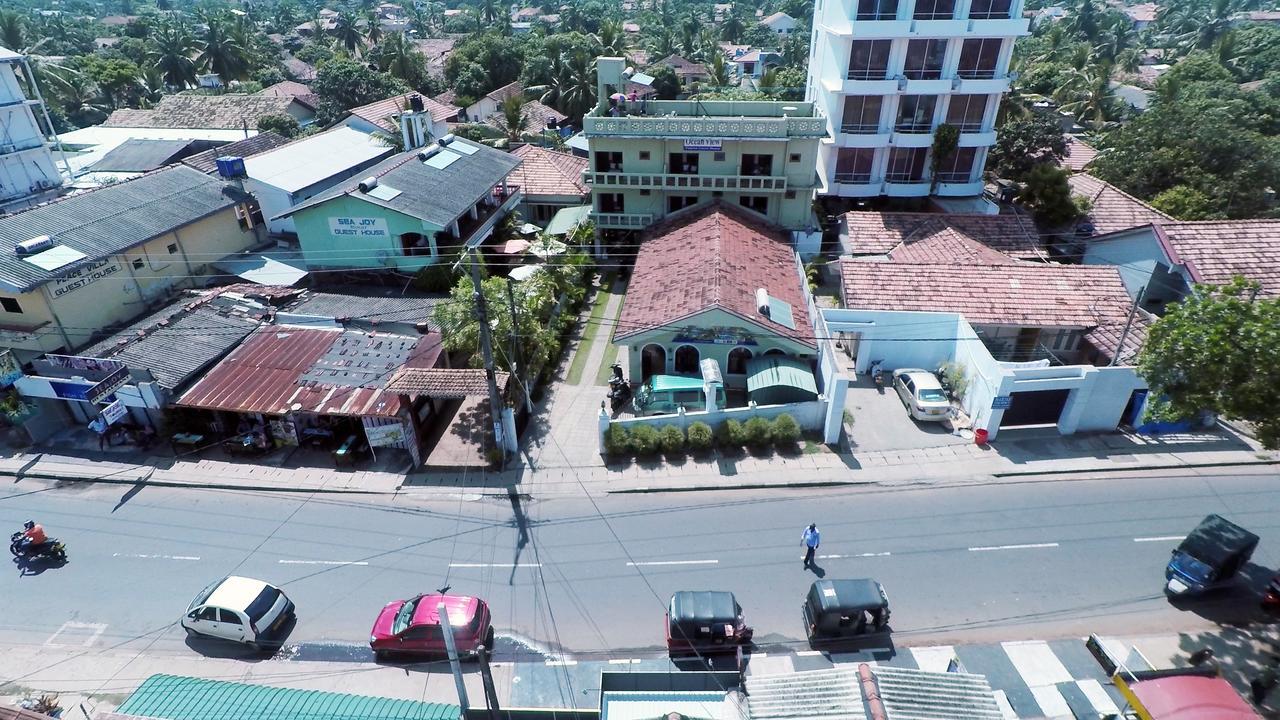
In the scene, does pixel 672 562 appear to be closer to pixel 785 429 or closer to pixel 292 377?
pixel 785 429

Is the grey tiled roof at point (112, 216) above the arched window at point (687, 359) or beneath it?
above

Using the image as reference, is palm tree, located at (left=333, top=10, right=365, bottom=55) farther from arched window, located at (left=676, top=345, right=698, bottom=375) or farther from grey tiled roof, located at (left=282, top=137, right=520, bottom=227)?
arched window, located at (left=676, top=345, right=698, bottom=375)

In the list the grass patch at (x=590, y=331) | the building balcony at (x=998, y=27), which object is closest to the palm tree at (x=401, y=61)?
the grass patch at (x=590, y=331)

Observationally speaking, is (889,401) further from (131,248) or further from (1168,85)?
(1168,85)

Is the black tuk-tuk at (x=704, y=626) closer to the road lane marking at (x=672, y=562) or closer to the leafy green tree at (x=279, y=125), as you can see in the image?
the road lane marking at (x=672, y=562)

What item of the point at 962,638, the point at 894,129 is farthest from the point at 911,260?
the point at 962,638
